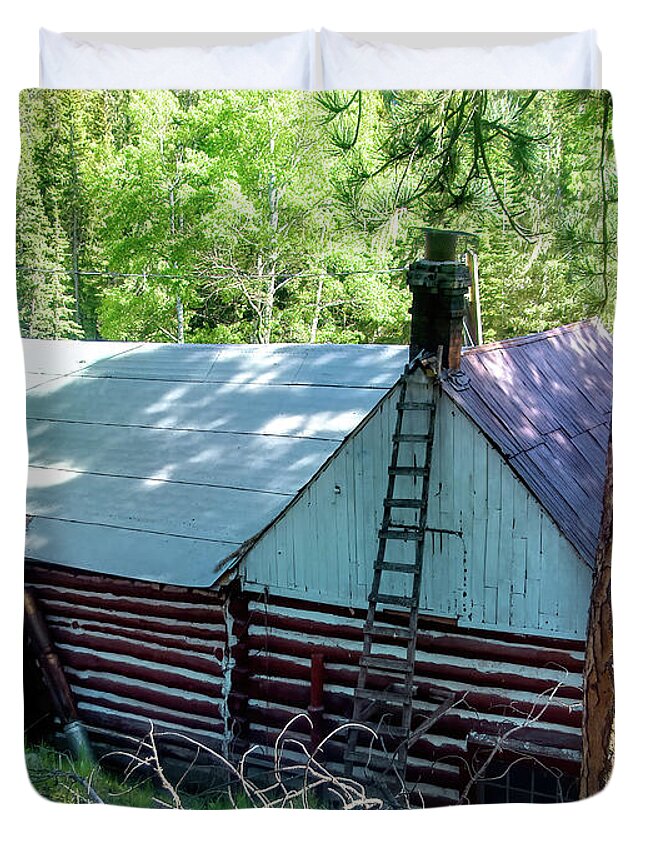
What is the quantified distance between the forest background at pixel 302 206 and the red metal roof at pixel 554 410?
15 cm

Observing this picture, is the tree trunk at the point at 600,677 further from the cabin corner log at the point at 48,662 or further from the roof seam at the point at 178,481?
the cabin corner log at the point at 48,662

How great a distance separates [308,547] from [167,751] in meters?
1.25

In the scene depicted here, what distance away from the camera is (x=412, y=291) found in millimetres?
5762

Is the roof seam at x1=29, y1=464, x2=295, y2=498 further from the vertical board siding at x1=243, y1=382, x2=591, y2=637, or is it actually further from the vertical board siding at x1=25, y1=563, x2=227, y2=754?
the vertical board siding at x1=25, y1=563, x2=227, y2=754

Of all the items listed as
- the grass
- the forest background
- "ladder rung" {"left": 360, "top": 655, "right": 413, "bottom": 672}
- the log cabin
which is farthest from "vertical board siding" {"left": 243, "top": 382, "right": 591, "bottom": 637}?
the grass

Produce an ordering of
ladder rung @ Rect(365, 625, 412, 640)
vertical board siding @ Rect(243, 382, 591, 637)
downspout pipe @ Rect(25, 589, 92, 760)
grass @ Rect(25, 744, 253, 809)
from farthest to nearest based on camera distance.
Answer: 1. downspout pipe @ Rect(25, 589, 92, 760)
2. grass @ Rect(25, 744, 253, 809)
3. ladder rung @ Rect(365, 625, 412, 640)
4. vertical board siding @ Rect(243, 382, 591, 637)

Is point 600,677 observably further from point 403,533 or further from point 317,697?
point 317,697

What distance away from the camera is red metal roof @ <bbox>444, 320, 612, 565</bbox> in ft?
18.6

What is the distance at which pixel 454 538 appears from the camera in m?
5.70

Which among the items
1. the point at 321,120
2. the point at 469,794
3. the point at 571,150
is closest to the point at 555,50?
the point at 571,150

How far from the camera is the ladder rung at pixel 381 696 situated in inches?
228

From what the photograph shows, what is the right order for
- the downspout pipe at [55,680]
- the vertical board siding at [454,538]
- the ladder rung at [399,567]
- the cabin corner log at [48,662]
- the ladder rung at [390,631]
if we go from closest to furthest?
1. the vertical board siding at [454,538]
2. the ladder rung at [399,567]
3. the ladder rung at [390,631]
4. the downspout pipe at [55,680]
5. the cabin corner log at [48,662]

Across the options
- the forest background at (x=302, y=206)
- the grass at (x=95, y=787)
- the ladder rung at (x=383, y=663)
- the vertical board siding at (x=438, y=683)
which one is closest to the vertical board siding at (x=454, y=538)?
the vertical board siding at (x=438, y=683)

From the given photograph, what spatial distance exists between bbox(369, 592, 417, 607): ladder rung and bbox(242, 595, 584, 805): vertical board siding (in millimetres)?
157
